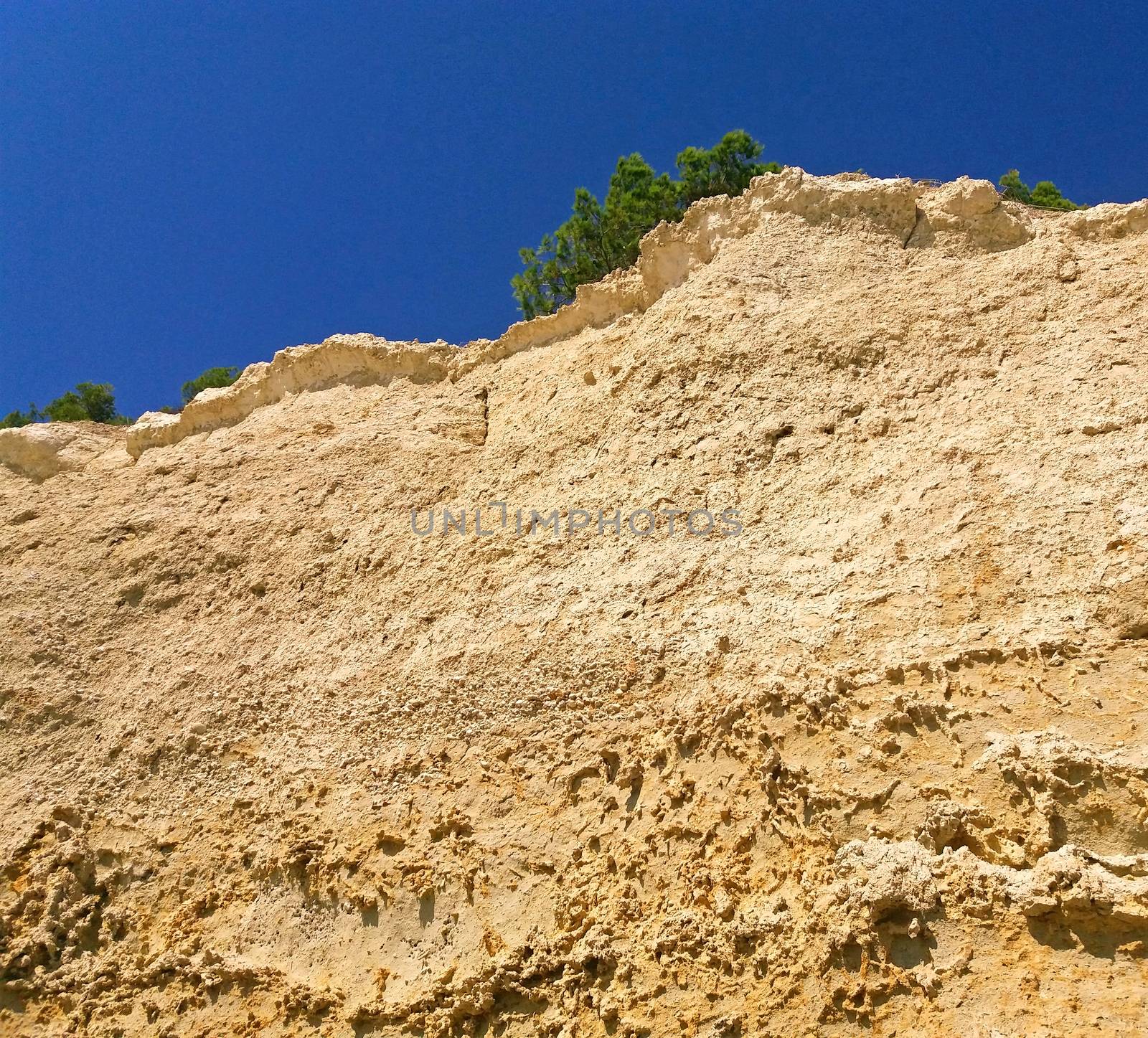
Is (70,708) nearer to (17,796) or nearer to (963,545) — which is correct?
(17,796)

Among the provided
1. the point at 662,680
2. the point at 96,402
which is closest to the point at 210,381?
the point at 96,402

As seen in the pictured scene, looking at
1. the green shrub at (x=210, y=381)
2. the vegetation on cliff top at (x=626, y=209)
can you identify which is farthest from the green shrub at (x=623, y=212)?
the green shrub at (x=210, y=381)

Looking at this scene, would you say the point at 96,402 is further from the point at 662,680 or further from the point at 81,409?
the point at 662,680

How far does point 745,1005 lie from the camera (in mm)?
3303

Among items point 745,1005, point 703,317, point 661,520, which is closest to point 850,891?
point 745,1005

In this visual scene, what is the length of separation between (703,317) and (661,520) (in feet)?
5.69

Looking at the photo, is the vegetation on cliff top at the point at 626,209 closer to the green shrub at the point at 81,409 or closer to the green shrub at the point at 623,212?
the green shrub at the point at 623,212

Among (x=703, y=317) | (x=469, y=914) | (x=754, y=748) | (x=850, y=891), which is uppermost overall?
(x=703, y=317)

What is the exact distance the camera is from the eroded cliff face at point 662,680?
3.32m

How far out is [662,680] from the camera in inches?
175

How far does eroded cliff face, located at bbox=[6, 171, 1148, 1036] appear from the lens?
131 inches

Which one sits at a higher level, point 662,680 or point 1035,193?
point 1035,193

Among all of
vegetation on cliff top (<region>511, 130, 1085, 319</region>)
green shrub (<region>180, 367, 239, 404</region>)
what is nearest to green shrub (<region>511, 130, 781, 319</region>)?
vegetation on cliff top (<region>511, 130, 1085, 319</region>)

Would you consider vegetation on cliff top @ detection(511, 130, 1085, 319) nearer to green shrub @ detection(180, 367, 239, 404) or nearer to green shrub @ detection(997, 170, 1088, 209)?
green shrub @ detection(997, 170, 1088, 209)
